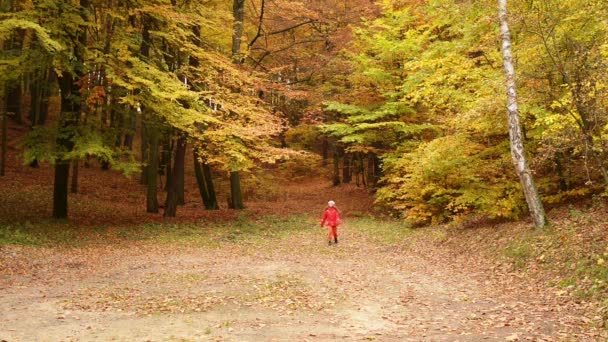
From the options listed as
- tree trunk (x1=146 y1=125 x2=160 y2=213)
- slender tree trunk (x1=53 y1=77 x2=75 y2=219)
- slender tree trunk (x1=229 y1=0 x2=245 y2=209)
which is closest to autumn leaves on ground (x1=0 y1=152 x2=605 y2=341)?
slender tree trunk (x1=53 y1=77 x2=75 y2=219)

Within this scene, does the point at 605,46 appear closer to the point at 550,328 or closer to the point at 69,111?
the point at 550,328

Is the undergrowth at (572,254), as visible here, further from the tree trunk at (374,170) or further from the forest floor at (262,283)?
Result: the tree trunk at (374,170)

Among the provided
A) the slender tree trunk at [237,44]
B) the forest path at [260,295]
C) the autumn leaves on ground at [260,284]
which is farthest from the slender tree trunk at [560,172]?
the slender tree trunk at [237,44]

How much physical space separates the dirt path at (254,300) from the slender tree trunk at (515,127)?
8.69 feet

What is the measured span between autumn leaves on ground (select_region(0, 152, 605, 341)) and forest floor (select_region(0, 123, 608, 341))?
38 millimetres

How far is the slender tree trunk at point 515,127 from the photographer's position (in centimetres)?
1230

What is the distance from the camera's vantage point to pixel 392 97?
22.4 meters

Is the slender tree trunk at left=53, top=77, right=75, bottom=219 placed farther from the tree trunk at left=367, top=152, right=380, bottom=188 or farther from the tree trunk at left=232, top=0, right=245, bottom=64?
the tree trunk at left=367, top=152, right=380, bottom=188

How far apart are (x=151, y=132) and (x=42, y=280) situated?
9.84m

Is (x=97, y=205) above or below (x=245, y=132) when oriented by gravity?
below

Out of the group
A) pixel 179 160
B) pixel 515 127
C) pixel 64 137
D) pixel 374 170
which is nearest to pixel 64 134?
pixel 64 137

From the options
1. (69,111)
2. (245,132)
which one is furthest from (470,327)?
(69,111)

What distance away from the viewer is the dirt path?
300 inches

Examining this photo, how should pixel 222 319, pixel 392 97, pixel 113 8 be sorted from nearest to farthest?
1. pixel 222 319
2. pixel 113 8
3. pixel 392 97
